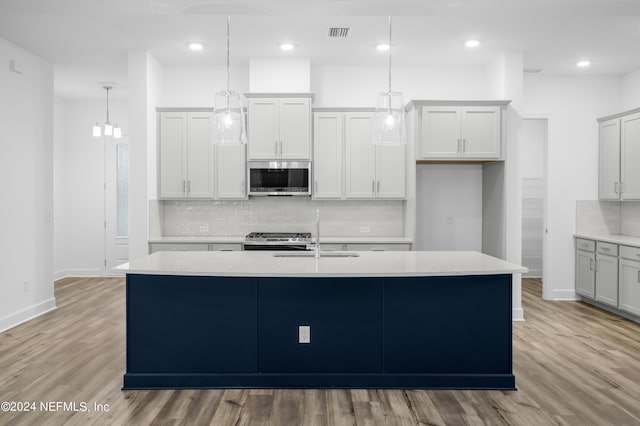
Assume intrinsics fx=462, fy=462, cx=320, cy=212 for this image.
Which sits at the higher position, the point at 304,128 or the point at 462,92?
the point at 462,92

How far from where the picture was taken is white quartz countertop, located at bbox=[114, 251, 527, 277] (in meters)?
3.02

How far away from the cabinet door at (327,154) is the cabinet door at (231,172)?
0.88 meters

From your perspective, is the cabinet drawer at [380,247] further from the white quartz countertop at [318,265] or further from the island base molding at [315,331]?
the island base molding at [315,331]

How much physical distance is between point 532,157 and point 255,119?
17.6 ft

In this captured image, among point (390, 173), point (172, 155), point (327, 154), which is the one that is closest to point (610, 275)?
point (390, 173)

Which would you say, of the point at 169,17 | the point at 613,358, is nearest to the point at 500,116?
the point at 613,358

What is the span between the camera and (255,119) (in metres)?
5.53

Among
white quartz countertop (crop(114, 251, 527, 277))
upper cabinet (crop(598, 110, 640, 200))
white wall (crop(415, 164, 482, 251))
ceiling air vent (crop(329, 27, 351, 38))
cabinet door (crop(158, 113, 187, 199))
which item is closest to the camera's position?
white quartz countertop (crop(114, 251, 527, 277))

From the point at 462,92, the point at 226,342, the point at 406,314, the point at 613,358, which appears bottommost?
the point at 613,358

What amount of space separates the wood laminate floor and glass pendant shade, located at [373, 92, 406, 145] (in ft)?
5.99

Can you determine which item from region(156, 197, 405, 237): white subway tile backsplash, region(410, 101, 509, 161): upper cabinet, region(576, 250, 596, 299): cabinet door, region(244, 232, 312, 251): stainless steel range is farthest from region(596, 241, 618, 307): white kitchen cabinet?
region(244, 232, 312, 251): stainless steel range

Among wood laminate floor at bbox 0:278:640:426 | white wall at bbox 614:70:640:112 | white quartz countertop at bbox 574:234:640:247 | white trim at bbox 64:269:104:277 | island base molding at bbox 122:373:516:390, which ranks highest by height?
Result: white wall at bbox 614:70:640:112

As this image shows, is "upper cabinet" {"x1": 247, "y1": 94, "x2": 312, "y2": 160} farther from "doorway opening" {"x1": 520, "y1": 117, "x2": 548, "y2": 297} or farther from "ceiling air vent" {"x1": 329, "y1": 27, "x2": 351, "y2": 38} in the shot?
"doorway opening" {"x1": 520, "y1": 117, "x2": 548, "y2": 297}

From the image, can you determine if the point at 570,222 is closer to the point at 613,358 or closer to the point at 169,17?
the point at 613,358
